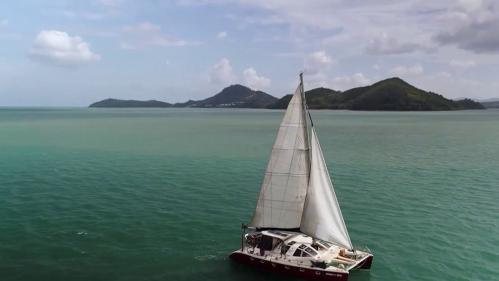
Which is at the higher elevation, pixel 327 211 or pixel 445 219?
pixel 327 211

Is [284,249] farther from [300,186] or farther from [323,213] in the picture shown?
[300,186]

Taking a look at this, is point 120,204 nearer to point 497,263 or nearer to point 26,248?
point 26,248

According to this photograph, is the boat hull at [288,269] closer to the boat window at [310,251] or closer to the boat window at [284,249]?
the boat window at [284,249]

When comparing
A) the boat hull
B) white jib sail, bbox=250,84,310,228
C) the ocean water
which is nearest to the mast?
white jib sail, bbox=250,84,310,228

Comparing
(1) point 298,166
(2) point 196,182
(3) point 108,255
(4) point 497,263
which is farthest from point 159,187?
(4) point 497,263

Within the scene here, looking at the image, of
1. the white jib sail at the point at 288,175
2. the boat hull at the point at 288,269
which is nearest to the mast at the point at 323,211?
the white jib sail at the point at 288,175

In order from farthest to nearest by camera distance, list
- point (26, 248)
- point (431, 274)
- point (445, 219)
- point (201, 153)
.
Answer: point (201, 153)
point (445, 219)
point (26, 248)
point (431, 274)

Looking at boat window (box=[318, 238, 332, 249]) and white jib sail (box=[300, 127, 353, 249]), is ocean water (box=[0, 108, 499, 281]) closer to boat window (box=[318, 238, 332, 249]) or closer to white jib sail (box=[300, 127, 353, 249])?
boat window (box=[318, 238, 332, 249])

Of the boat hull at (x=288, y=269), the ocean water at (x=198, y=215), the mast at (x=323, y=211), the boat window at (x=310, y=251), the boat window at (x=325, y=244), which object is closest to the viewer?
the boat hull at (x=288, y=269)
